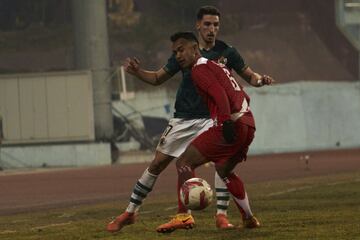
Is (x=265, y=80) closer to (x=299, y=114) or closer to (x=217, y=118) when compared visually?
(x=217, y=118)

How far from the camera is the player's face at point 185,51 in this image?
11.1 m

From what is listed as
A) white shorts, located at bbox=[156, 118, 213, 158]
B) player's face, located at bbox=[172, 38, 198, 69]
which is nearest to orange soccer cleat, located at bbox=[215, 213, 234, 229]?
white shorts, located at bbox=[156, 118, 213, 158]

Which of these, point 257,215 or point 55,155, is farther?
point 55,155

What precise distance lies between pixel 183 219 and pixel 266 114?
32695 mm

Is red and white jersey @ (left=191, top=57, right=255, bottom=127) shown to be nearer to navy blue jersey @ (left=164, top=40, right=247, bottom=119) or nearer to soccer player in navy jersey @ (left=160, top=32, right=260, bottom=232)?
soccer player in navy jersey @ (left=160, top=32, right=260, bottom=232)

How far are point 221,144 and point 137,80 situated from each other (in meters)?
36.4

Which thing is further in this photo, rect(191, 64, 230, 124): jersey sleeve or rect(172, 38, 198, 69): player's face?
rect(172, 38, 198, 69): player's face

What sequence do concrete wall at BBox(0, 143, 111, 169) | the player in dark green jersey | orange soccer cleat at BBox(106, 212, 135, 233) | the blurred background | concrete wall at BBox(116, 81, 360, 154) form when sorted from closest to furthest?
1. the player in dark green jersey
2. orange soccer cleat at BBox(106, 212, 135, 233)
3. concrete wall at BBox(0, 143, 111, 169)
4. the blurred background
5. concrete wall at BBox(116, 81, 360, 154)

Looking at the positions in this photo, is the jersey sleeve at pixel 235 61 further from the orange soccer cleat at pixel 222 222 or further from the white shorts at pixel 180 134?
the orange soccer cleat at pixel 222 222

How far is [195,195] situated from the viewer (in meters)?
10.9

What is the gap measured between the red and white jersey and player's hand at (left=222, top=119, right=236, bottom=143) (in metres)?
0.06

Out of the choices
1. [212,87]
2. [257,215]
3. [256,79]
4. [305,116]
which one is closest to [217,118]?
[212,87]

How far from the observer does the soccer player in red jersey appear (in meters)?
10.7

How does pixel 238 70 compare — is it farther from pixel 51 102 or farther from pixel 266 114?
pixel 266 114
